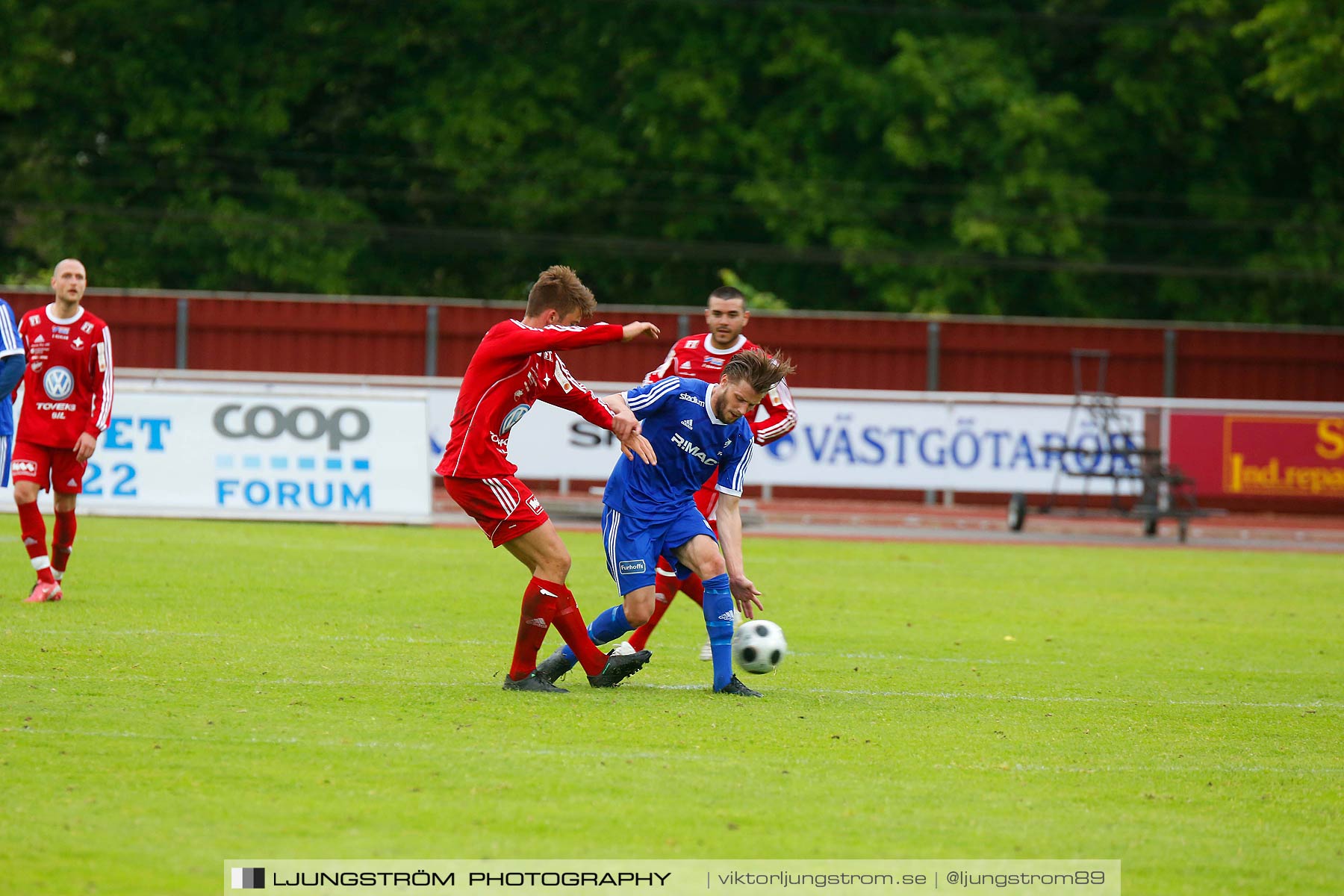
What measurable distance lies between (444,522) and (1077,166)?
20.6m

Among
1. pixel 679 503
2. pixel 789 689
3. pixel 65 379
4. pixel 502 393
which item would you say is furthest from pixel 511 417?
pixel 65 379

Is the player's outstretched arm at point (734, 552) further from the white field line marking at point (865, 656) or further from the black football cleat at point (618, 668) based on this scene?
the white field line marking at point (865, 656)

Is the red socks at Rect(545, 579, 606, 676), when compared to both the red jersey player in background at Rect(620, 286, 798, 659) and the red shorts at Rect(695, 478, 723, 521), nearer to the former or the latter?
the red jersey player in background at Rect(620, 286, 798, 659)

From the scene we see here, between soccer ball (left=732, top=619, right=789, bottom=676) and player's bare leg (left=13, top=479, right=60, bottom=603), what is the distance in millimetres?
5003

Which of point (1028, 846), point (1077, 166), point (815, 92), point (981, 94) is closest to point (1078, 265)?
point (1077, 166)

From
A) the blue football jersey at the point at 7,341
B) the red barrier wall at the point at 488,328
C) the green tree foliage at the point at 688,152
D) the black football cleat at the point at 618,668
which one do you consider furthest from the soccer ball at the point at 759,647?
the green tree foliage at the point at 688,152

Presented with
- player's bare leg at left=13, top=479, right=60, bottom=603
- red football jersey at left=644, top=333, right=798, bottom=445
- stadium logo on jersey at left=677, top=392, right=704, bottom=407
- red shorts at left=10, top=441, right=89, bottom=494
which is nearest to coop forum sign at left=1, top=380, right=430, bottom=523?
red shorts at left=10, top=441, right=89, bottom=494

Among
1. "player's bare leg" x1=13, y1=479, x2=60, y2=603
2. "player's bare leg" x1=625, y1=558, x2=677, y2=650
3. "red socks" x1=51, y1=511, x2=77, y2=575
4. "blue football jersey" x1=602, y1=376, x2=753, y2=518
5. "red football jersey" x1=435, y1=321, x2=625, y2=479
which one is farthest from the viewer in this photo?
"red socks" x1=51, y1=511, x2=77, y2=575

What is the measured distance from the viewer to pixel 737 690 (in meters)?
7.89

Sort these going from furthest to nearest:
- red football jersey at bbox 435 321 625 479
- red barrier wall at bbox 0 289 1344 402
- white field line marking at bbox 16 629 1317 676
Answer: red barrier wall at bbox 0 289 1344 402 → white field line marking at bbox 16 629 1317 676 → red football jersey at bbox 435 321 625 479

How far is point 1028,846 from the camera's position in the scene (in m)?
5.21

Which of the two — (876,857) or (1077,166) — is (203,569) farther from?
(1077,166)

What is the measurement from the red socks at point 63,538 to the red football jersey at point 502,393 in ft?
13.2

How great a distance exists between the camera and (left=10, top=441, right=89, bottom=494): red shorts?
406 inches
